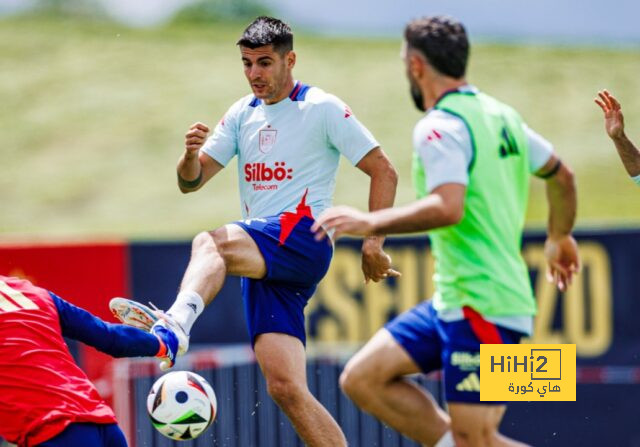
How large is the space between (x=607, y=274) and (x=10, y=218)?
12607 mm

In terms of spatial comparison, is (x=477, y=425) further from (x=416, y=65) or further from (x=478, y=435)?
(x=416, y=65)

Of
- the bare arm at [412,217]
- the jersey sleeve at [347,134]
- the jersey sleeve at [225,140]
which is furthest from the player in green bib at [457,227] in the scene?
the jersey sleeve at [225,140]

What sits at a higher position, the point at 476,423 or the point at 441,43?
the point at 441,43

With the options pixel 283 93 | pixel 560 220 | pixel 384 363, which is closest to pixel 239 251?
pixel 283 93

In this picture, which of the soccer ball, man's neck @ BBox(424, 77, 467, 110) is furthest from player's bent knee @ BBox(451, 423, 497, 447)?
the soccer ball

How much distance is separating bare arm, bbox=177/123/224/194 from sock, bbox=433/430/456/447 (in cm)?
231

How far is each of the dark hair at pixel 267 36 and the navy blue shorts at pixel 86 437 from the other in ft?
8.38

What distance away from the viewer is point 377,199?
7.53 metres

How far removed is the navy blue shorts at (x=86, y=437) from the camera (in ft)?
19.5

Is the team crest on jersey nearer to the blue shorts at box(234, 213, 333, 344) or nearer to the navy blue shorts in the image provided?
the blue shorts at box(234, 213, 333, 344)

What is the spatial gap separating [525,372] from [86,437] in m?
2.18

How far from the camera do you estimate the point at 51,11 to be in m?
33.1

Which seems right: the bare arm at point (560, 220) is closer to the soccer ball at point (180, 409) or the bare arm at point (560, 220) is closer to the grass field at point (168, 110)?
the soccer ball at point (180, 409)

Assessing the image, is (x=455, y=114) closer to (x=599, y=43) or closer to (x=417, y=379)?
(x=417, y=379)
